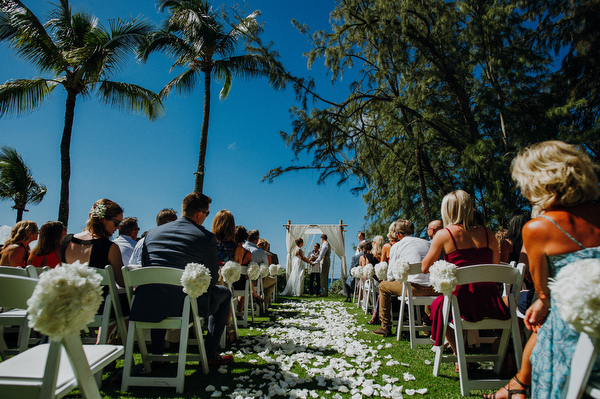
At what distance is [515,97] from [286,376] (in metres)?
9.66

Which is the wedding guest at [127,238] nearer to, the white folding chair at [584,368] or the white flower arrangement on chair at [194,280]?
the white flower arrangement on chair at [194,280]

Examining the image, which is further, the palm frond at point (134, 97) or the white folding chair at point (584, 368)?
the palm frond at point (134, 97)

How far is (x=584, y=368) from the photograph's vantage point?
1.19 meters

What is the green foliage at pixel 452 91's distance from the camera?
28.4ft

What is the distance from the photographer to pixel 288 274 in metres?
13.8

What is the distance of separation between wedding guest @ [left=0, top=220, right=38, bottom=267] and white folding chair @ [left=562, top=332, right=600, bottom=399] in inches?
230

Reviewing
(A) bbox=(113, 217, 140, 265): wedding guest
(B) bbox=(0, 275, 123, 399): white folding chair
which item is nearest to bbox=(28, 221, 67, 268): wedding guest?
(A) bbox=(113, 217, 140, 265): wedding guest

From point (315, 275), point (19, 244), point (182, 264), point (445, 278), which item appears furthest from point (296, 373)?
point (315, 275)

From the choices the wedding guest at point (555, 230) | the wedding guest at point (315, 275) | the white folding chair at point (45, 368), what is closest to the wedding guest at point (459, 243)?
the wedding guest at point (555, 230)

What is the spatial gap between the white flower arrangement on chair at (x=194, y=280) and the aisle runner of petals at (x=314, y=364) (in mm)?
826

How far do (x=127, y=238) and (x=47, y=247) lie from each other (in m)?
0.95

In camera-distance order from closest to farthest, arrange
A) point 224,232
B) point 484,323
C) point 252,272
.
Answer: point 484,323, point 224,232, point 252,272

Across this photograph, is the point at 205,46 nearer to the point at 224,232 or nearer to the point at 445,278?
the point at 224,232

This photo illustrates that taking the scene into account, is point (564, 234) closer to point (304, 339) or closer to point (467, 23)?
point (304, 339)
